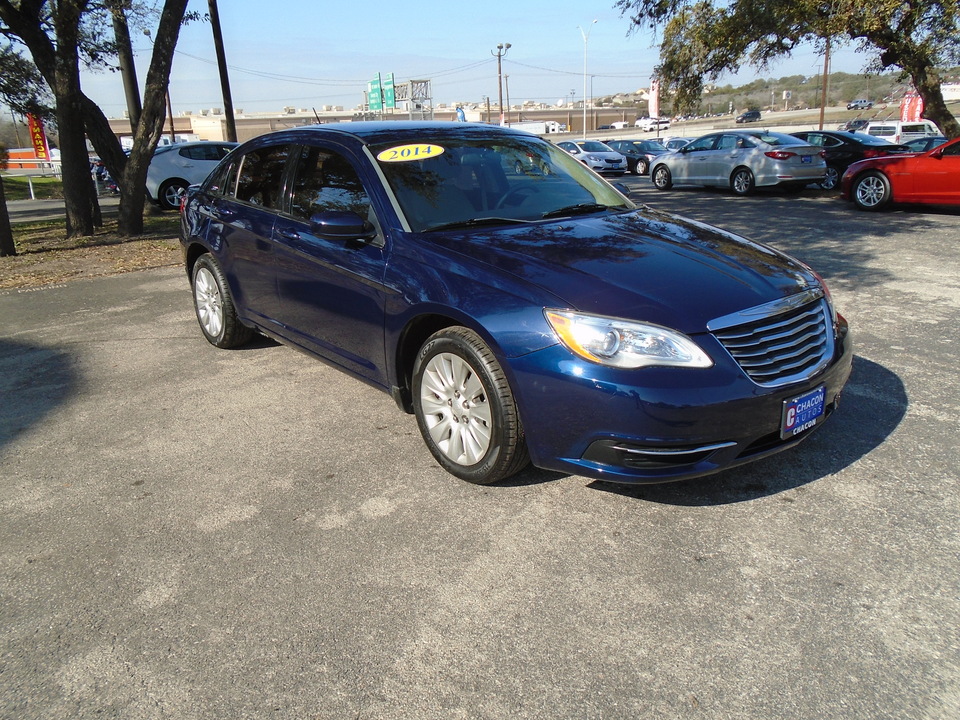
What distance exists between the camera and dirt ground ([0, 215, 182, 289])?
938 centimetres

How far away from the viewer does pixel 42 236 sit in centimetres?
1309

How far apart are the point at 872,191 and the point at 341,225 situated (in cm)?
1263

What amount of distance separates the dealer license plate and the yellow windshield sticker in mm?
2394

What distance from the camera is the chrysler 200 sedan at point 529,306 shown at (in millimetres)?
2953

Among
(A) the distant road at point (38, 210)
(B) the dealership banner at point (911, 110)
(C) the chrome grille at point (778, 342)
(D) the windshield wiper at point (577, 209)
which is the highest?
(B) the dealership banner at point (911, 110)

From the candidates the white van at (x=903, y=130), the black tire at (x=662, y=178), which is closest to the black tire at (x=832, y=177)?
the black tire at (x=662, y=178)

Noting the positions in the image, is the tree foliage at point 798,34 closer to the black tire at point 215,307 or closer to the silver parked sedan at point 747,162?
the silver parked sedan at point 747,162

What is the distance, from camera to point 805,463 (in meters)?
3.62

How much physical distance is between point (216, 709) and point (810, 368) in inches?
105

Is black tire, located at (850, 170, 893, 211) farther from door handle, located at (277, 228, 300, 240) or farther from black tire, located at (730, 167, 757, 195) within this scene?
door handle, located at (277, 228, 300, 240)

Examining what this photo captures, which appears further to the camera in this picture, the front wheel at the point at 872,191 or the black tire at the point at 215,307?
the front wheel at the point at 872,191

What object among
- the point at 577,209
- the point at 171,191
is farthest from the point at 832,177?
the point at 577,209

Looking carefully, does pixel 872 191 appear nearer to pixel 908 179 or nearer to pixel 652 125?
pixel 908 179

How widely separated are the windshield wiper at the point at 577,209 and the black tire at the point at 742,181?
14.1 metres
